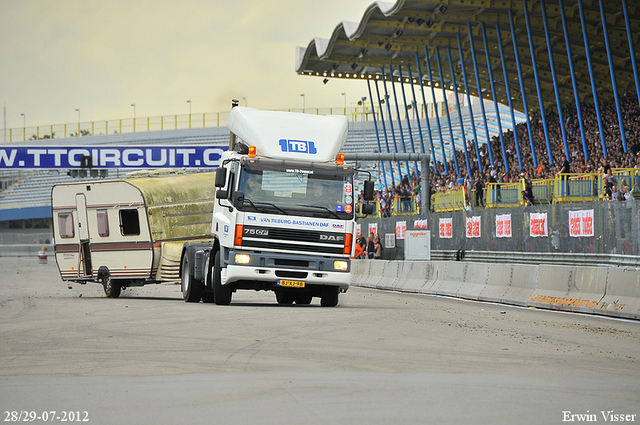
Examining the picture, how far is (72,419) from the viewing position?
20.8 feet

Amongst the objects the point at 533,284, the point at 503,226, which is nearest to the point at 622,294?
the point at 533,284

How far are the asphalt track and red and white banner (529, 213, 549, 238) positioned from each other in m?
9.81

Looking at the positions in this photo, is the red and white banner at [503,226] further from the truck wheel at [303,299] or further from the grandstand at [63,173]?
the grandstand at [63,173]

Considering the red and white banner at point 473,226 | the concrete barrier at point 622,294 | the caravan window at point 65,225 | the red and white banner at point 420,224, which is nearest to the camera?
the concrete barrier at point 622,294

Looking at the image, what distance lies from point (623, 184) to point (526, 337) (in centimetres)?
1439

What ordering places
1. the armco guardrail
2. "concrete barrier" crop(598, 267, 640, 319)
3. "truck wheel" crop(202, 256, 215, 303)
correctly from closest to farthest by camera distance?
"concrete barrier" crop(598, 267, 640, 319)
the armco guardrail
"truck wheel" crop(202, 256, 215, 303)

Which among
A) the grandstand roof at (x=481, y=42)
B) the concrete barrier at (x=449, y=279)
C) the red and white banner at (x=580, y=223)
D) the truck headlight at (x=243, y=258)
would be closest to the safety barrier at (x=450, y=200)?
the grandstand roof at (x=481, y=42)

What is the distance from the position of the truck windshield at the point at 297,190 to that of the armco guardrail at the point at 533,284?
4.74m

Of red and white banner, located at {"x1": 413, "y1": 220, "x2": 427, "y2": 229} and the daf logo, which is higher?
red and white banner, located at {"x1": 413, "y1": 220, "x2": 427, "y2": 229}

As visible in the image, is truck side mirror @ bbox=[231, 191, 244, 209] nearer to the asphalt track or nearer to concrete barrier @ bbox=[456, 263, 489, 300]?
the asphalt track

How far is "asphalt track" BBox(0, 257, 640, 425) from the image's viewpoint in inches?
264

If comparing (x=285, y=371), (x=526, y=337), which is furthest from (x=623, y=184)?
(x=285, y=371)

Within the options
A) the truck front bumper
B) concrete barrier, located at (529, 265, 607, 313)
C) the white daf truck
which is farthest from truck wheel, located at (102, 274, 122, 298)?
concrete barrier, located at (529, 265, 607, 313)

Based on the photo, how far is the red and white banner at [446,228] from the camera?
32.4 metres
